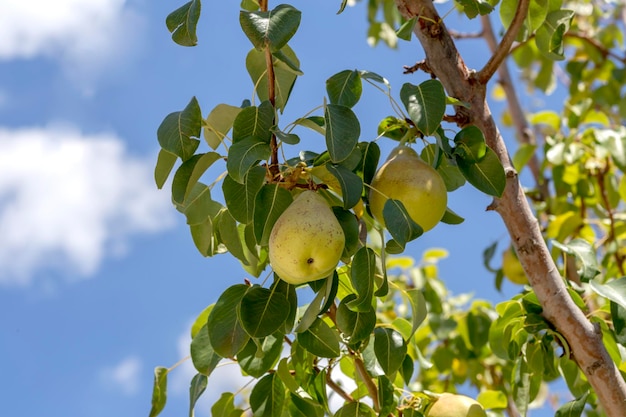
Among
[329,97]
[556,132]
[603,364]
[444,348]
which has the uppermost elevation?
[556,132]

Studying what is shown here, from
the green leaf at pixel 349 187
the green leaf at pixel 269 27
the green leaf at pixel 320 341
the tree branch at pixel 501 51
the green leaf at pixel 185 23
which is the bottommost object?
the green leaf at pixel 320 341

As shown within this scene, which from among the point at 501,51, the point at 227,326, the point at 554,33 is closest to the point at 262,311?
the point at 227,326

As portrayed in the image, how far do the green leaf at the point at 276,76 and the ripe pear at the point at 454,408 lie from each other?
580mm

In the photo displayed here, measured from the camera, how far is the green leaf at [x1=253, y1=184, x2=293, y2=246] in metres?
1.12

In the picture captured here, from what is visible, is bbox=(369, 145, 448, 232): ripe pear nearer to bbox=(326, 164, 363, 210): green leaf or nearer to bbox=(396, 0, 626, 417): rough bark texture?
bbox=(326, 164, 363, 210): green leaf

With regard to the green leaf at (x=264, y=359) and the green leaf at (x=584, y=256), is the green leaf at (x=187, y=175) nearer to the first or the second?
the green leaf at (x=264, y=359)

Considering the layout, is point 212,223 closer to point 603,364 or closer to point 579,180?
point 603,364

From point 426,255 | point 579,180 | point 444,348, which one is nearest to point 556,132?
point 579,180

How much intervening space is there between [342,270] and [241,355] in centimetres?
22

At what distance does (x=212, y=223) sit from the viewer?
1.35 metres

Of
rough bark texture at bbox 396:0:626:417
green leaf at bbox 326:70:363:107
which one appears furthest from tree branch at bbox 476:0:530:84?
green leaf at bbox 326:70:363:107

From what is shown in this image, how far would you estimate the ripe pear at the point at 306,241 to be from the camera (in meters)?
1.07

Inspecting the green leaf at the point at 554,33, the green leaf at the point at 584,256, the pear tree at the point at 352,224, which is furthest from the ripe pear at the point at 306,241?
the green leaf at the point at 584,256

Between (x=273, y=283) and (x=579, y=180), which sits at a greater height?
(x=579, y=180)
